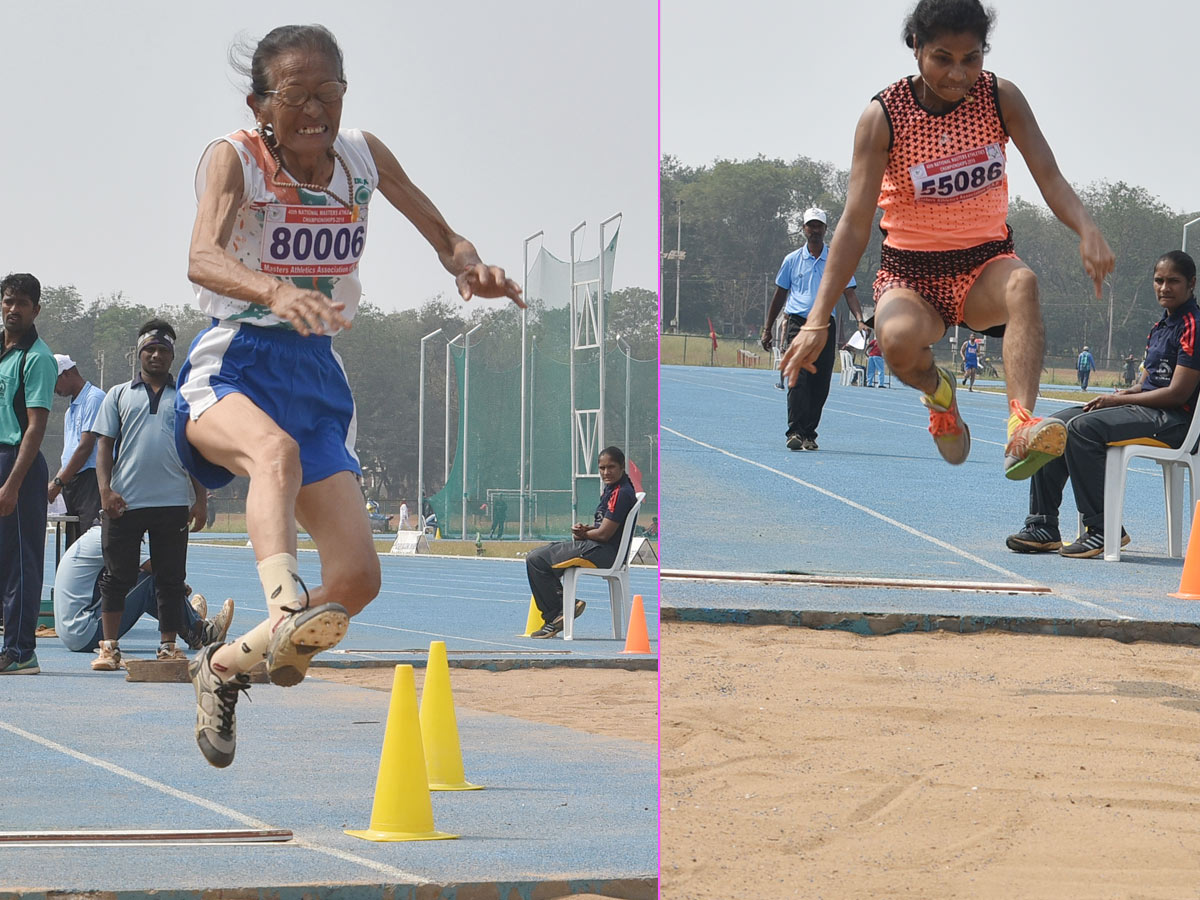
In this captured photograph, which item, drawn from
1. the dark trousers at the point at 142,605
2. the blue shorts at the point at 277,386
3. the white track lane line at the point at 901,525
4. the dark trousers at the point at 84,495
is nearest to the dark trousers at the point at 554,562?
the white track lane line at the point at 901,525

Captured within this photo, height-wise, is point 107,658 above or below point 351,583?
below

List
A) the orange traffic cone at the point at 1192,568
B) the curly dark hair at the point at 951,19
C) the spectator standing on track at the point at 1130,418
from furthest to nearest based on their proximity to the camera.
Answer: the orange traffic cone at the point at 1192,568, the spectator standing on track at the point at 1130,418, the curly dark hair at the point at 951,19

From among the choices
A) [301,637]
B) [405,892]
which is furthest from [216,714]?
[405,892]

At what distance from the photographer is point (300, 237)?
3072 mm

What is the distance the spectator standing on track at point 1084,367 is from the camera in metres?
25.4

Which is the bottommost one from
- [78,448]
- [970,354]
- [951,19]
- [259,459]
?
[259,459]

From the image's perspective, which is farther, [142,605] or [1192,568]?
[142,605]

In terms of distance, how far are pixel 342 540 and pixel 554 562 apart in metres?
7.71

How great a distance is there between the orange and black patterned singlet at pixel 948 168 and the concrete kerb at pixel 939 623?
401cm

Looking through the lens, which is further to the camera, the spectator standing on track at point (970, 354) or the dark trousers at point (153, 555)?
the spectator standing on track at point (970, 354)

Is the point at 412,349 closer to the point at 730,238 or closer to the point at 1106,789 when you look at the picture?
the point at 730,238

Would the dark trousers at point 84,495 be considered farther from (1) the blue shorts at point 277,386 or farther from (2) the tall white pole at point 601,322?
(2) the tall white pole at point 601,322

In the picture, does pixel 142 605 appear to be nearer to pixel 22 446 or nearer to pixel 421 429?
pixel 22 446

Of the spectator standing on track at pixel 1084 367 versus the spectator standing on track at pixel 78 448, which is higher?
the spectator standing on track at pixel 1084 367
